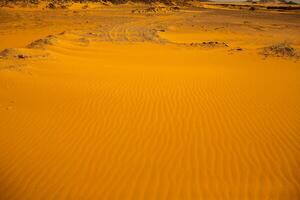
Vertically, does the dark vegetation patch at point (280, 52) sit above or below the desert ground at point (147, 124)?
above

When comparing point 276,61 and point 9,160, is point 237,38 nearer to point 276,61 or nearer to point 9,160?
point 276,61

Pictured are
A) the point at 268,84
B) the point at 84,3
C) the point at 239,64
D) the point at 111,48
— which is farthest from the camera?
the point at 84,3

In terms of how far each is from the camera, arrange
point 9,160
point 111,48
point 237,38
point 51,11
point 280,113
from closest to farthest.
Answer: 1. point 9,160
2. point 280,113
3. point 111,48
4. point 237,38
5. point 51,11

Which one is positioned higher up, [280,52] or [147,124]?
[280,52]

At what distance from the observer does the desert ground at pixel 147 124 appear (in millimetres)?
4027

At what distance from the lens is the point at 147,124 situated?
5.79 meters

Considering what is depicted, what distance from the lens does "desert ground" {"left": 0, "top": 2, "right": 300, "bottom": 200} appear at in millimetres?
4027

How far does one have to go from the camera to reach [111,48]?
1286 centimetres

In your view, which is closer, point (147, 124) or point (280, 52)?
point (147, 124)

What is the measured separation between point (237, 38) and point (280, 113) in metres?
12.0

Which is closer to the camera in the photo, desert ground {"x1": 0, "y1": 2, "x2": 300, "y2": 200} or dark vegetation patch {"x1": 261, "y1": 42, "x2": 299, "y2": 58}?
desert ground {"x1": 0, "y1": 2, "x2": 300, "y2": 200}

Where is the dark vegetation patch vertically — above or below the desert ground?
above

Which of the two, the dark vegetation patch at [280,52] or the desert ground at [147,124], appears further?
the dark vegetation patch at [280,52]

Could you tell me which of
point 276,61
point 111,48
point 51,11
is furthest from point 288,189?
point 51,11
